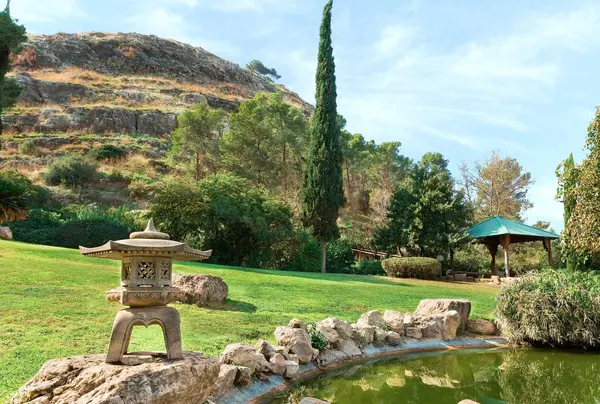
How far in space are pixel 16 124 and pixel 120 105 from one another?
8.18 metres

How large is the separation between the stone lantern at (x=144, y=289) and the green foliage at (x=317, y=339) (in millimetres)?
3138

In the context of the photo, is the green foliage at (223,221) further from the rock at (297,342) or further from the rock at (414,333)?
the rock at (297,342)

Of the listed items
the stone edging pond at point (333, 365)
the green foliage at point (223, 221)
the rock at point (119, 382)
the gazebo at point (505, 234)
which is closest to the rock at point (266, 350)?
the stone edging pond at point (333, 365)

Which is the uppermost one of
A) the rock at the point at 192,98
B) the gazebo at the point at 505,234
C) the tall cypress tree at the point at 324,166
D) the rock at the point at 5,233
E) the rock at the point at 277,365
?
the rock at the point at 192,98

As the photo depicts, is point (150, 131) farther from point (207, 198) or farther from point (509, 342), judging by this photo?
point (509, 342)

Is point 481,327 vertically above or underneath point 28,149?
underneath

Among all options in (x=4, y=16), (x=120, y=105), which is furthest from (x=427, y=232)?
(x=120, y=105)

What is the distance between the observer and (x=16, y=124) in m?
35.0

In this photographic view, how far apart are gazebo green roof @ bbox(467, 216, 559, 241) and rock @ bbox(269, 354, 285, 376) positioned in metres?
16.2

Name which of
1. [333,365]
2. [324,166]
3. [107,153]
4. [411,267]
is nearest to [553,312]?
[333,365]

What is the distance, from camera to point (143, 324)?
4.18 meters

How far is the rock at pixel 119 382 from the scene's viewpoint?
3.49 metres

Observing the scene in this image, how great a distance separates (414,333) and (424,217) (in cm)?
1289

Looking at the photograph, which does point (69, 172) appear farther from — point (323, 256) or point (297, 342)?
point (297, 342)
